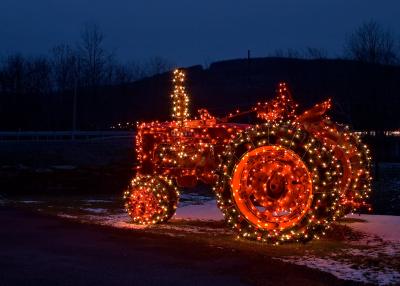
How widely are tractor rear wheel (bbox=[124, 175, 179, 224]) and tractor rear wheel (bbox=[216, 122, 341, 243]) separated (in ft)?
7.03

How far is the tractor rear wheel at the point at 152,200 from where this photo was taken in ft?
45.3

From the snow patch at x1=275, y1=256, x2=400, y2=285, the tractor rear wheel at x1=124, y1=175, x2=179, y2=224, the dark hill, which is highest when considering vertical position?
the dark hill

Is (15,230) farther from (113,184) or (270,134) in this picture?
(113,184)

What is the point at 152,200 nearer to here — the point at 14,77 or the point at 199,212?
the point at 199,212

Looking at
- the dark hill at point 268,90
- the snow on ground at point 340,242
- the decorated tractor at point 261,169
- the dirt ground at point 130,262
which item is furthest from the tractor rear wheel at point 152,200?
the dark hill at point 268,90

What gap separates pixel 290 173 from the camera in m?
11.6

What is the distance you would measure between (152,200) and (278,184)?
3.05 meters

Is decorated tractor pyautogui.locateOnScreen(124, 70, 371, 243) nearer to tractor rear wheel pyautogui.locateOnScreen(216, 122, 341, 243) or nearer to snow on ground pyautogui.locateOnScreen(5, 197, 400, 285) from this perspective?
tractor rear wheel pyautogui.locateOnScreen(216, 122, 341, 243)

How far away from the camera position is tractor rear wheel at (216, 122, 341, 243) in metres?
10.9

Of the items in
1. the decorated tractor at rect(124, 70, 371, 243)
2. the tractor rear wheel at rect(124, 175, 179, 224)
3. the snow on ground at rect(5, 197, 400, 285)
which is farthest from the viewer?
the tractor rear wheel at rect(124, 175, 179, 224)

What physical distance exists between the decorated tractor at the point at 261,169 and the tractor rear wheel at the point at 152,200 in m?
0.02

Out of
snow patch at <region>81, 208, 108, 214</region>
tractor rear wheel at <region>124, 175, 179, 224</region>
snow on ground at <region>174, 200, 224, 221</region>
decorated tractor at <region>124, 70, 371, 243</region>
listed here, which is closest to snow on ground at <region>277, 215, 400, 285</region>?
decorated tractor at <region>124, 70, 371, 243</region>

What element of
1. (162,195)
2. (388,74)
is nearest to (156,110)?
(388,74)

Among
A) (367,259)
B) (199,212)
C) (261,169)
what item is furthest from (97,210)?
(367,259)
